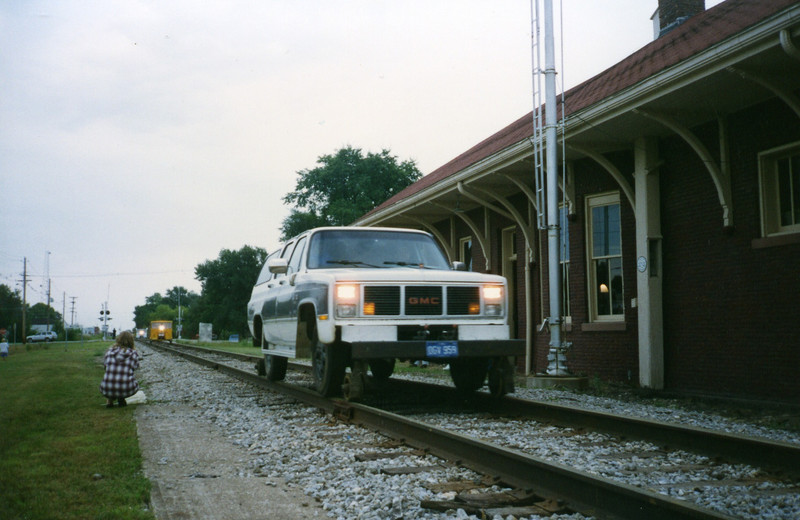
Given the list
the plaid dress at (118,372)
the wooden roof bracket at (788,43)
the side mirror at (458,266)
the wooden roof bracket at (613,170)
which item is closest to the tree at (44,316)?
the plaid dress at (118,372)

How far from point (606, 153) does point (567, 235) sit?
1923mm

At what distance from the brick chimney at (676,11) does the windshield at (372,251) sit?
9.78 meters

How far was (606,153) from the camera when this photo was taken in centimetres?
1283

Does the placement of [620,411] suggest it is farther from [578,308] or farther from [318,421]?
[578,308]

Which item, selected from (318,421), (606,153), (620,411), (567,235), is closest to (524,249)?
(567,235)

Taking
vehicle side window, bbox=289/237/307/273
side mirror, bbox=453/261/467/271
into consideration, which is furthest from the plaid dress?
side mirror, bbox=453/261/467/271

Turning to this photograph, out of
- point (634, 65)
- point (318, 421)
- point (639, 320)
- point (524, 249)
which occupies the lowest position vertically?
point (318, 421)

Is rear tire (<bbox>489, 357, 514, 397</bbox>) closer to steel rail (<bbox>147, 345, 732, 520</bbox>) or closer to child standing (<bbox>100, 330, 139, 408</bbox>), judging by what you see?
steel rail (<bbox>147, 345, 732, 520</bbox>)

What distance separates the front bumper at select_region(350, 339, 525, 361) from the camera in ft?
25.6

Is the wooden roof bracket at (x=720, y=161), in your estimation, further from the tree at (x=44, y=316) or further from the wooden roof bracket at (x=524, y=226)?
the tree at (x=44, y=316)

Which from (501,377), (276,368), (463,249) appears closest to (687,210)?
(501,377)

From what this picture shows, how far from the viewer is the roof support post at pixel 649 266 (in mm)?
11430

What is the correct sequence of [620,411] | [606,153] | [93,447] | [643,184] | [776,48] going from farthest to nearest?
[606,153]
[643,184]
[620,411]
[776,48]
[93,447]

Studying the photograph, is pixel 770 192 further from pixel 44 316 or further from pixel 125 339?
pixel 44 316
